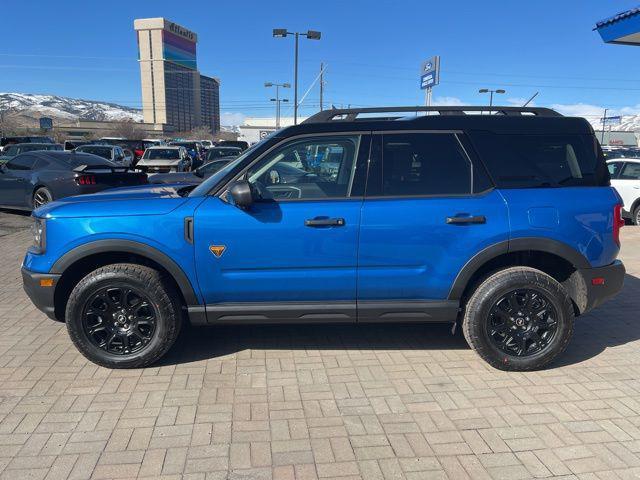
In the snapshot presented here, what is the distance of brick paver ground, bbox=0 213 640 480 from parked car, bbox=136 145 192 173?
15532mm

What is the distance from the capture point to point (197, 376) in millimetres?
3611

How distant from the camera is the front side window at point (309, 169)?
3.62m

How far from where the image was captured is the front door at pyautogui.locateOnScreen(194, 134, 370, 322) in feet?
11.3

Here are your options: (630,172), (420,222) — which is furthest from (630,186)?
(420,222)

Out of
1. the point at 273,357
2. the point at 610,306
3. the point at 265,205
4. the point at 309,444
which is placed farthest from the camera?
the point at 610,306

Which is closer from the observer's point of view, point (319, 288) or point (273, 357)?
point (319, 288)

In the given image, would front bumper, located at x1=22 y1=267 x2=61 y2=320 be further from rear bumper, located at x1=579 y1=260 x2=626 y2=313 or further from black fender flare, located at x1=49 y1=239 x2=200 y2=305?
rear bumper, located at x1=579 y1=260 x2=626 y2=313

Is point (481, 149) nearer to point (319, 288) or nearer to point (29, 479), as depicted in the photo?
point (319, 288)

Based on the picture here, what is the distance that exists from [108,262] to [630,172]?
37.9ft

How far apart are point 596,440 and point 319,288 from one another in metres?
1.96

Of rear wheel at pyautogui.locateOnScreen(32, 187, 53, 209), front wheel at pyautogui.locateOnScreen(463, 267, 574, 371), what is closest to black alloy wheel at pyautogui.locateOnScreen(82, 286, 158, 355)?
front wheel at pyautogui.locateOnScreen(463, 267, 574, 371)

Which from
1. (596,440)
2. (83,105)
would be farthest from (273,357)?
(83,105)

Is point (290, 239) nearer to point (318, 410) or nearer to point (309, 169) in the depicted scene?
point (309, 169)

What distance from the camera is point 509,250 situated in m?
3.57
